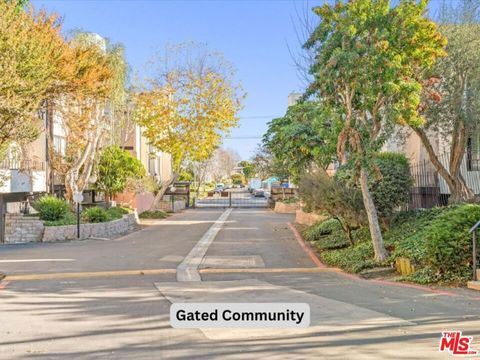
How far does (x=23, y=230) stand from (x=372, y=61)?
616 inches

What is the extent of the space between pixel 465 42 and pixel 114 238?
15.6m

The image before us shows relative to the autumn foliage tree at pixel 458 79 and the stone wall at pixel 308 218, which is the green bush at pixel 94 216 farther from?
the autumn foliage tree at pixel 458 79

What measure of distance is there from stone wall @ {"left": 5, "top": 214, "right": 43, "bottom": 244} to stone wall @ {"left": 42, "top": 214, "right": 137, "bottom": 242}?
1.13 feet

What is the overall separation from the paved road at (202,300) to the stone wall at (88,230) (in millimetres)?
4005

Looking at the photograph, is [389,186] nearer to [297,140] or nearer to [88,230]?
[297,140]

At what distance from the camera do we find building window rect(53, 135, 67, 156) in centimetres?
2780

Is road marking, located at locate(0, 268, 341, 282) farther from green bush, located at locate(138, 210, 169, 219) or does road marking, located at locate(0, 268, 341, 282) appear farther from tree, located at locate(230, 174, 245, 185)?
tree, located at locate(230, 174, 245, 185)

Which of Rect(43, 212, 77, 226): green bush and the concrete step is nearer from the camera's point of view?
the concrete step

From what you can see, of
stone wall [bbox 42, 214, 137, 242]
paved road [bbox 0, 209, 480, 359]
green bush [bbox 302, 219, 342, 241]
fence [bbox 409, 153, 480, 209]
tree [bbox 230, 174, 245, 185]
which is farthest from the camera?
tree [bbox 230, 174, 245, 185]

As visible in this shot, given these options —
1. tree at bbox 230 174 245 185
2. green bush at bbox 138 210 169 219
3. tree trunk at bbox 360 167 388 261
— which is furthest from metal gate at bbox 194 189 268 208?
tree at bbox 230 174 245 185

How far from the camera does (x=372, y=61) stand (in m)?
12.0

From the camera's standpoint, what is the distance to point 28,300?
9469 mm

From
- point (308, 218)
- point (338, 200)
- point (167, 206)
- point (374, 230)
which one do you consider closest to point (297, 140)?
point (308, 218)

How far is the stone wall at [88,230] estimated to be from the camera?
21.2 meters
